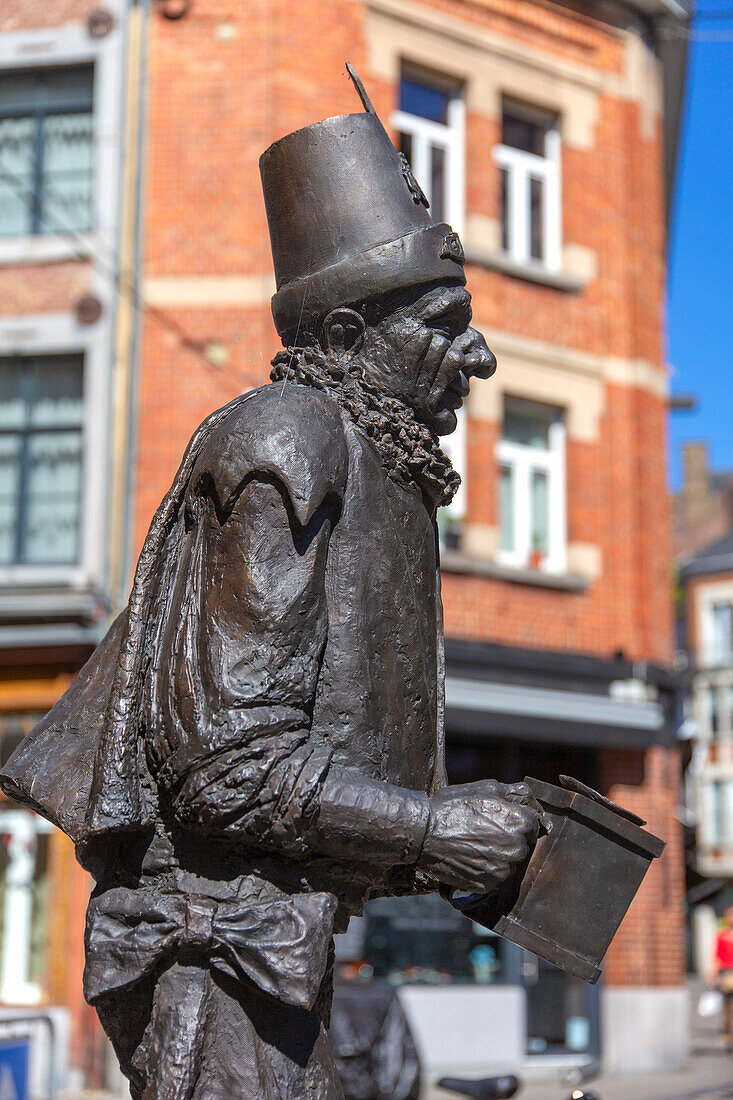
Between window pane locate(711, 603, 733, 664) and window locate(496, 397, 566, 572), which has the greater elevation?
window pane locate(711, 603, 733, 664)

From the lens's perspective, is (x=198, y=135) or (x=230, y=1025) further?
(x=198, y=135)

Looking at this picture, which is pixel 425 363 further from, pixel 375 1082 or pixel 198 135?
pixel 198 135

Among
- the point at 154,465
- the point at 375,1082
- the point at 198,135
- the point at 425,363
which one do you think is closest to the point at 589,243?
the point at 198,135

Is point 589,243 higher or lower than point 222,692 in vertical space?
higher

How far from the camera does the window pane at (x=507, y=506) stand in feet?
50.2

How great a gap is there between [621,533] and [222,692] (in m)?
13.7

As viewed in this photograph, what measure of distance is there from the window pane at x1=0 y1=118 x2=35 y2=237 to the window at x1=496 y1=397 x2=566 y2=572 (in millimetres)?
5171

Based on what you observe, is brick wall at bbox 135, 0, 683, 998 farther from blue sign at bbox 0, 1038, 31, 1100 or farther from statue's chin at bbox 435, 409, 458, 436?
statue's chin at bbox 435, 409, 458, 436

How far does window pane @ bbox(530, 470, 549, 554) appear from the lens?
15.5 metres

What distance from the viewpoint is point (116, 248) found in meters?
14.0

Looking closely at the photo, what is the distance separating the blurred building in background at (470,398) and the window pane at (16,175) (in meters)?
0.02

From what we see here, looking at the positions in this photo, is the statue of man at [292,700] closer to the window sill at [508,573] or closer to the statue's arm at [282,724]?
the statue's arm at [282,724]

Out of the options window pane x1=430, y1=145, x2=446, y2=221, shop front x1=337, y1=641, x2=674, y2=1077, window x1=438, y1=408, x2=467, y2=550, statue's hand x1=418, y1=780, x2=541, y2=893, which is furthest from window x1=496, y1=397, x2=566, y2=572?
statue's hand x1=418, y1=780, x2=541, y2=893

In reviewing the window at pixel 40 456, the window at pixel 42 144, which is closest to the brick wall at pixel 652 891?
the window at pixel 40 456
